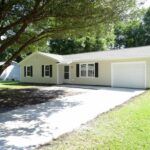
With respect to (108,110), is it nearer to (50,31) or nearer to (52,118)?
(52,118)

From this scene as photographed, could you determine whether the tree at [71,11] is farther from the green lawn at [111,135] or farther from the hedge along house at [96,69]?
the hedge along house at [96,69]

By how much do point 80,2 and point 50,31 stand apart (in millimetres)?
3796

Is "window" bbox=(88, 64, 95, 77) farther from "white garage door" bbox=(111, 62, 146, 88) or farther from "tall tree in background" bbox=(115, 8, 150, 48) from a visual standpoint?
"tall tree in background" bbox=(115, 8, 150, 48)

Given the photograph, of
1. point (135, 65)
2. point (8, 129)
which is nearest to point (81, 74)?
point (135, 65)

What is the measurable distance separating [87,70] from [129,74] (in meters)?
4.57

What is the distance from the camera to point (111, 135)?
6.69m

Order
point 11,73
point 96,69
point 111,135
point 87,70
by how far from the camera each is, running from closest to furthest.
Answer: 1. point 111,135
2. point 96,69
3. point 87,70
4. point 11,73

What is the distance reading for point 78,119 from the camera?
8789 mm

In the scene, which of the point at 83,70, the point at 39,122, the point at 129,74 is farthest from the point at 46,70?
the point at 39,122

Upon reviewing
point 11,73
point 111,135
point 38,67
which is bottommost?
point 111,135

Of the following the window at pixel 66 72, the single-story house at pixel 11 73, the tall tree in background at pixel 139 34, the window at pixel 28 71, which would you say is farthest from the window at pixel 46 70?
the tall tree in background at pixel 139 34

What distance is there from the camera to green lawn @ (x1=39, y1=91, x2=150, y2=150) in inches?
230

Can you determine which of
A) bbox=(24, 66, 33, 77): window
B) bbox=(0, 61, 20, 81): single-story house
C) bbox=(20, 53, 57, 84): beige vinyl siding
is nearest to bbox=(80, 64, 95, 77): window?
bbox=(20, 53, 57, 84): beige vinyl siding

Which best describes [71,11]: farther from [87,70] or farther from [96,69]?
[87,70]
